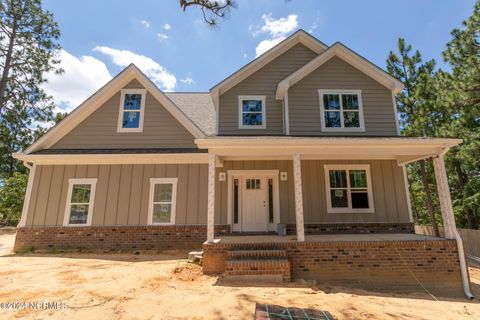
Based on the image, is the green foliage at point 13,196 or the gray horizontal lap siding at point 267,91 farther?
the green foliage at point 13,196

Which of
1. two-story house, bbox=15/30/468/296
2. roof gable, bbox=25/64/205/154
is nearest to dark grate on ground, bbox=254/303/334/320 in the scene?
two-story house, bbox=15/30/468/296

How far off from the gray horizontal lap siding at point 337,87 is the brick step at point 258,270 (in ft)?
16.1

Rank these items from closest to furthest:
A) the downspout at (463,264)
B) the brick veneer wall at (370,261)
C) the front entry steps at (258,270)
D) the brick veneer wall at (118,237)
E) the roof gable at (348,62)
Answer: the front entry steps at (258,270) → the downspout at (463,264) → the brick veneer wall at (370,261) → the brick veneer wall at (118,237) → the roof gable at (348,62)

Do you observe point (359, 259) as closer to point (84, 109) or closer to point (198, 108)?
point (198, 108)

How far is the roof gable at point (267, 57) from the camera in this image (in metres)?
9.68

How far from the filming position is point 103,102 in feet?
33.2

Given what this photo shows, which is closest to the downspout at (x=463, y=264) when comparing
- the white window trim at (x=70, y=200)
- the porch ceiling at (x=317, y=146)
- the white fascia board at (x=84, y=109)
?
the porch ceiling at (x=317, y=146)

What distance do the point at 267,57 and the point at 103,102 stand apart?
22.9 ft

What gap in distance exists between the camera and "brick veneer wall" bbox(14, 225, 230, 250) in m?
8.61

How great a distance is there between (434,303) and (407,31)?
1466 cm

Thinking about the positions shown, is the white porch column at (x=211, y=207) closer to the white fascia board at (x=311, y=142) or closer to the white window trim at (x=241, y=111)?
the white fascia board at (x=311, y=142)

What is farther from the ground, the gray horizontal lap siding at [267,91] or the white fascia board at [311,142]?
the gray horizontal lap siding at [267,91]

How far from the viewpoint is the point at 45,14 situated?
17172mm

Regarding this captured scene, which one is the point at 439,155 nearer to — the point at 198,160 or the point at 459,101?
the point at 459,101
